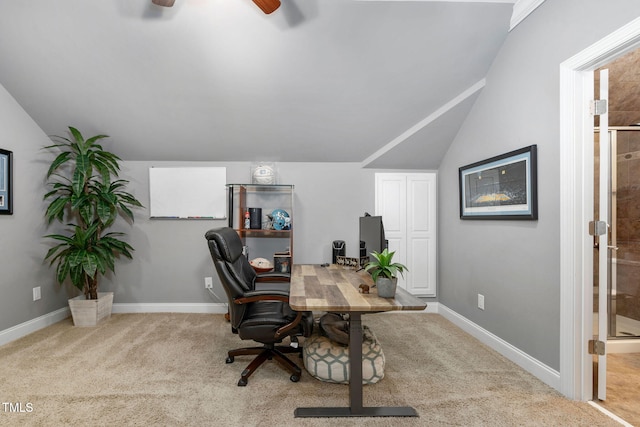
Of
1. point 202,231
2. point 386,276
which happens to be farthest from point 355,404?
point 202,231

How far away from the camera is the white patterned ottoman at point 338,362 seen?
218 cm

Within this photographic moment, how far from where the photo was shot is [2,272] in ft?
9.71

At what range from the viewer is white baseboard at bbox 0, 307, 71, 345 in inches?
116

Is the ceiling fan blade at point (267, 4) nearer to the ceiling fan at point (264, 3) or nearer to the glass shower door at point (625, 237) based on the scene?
the ceiling fan at point (264, 3)

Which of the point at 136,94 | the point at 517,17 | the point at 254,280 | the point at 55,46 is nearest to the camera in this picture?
the point at 517,17

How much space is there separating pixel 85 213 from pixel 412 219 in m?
3.55

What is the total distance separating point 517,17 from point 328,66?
4.74 ft

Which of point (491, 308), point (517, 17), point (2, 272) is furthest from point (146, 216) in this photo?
point (517, 17)

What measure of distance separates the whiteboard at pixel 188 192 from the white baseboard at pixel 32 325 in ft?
4.66

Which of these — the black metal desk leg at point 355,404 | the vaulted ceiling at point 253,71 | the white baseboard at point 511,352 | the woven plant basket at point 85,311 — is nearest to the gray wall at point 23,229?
the vaulted ceiling at point 253,71

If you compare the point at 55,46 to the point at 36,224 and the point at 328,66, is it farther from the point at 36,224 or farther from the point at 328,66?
the point at 328,66

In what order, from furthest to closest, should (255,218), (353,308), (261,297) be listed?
(255,218) < (261,297) < (353,308)

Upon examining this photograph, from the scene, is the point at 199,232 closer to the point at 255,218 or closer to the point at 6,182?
the point at 255,218

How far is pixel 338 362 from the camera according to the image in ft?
7.20
